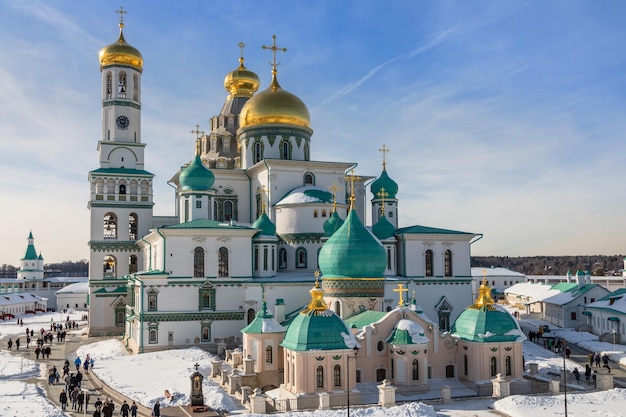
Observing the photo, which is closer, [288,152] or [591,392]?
[591,392]

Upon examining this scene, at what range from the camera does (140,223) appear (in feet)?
124

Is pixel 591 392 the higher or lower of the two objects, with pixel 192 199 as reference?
lower

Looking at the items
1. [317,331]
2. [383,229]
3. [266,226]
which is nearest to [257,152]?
[266,226]

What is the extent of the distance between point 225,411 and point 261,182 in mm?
19156

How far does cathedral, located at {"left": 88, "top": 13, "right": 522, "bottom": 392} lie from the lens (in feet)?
72.6

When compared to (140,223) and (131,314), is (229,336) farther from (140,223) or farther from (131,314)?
(140,223)

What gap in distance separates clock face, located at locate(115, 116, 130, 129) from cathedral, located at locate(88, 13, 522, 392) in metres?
0.06

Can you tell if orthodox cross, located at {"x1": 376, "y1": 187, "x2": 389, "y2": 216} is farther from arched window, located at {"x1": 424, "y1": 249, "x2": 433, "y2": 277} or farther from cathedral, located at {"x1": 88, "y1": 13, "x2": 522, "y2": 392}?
arched window, located at {"x1": 424, "y1": 249, "x2": 433, "y2": 277}

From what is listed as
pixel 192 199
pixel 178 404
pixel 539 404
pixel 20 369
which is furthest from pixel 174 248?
pixel 539 404

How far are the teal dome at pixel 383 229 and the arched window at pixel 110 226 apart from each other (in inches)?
586

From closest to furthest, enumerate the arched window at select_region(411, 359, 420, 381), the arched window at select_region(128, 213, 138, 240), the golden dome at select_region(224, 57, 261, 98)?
the arched window at select_region(411, 359, 420, 381)
the arched window at select_region(128, 213, 138, 240)
the golden dome at select_region(224, 57, 261, 98)

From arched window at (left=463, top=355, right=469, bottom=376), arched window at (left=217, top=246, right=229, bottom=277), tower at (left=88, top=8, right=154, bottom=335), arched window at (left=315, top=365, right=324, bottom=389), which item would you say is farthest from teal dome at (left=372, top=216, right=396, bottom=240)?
arched window at (left=315, top=365, right=324, bottom=389)

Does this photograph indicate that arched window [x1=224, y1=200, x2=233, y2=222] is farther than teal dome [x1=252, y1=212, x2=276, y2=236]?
Yes

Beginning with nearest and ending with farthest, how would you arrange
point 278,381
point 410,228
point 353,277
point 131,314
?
1. point 278,381
2. point 353,277
3. point 131,314
4. point 410,228
